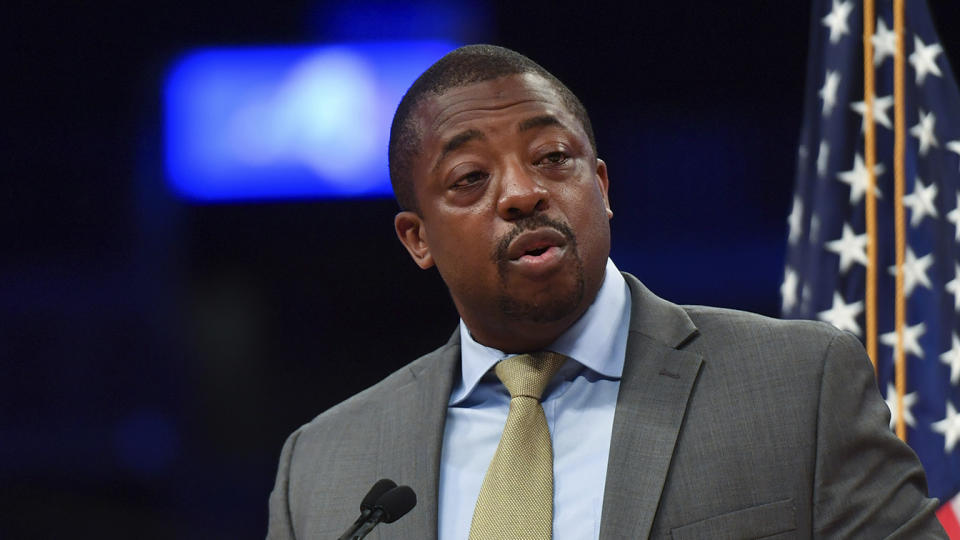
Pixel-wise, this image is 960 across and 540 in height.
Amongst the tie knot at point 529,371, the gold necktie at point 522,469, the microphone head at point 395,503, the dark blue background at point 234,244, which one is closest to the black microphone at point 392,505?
the microphone head at point 395,503

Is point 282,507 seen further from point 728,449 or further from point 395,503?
point 728,449

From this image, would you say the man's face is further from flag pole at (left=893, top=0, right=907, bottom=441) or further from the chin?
flag pole at (left=893, top=0, right=907, bottom=441)

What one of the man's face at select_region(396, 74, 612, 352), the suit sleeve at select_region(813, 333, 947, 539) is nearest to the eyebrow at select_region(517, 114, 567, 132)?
the man's face at select_region(396, 74, 612, 352)

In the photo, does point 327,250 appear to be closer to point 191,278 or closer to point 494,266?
point 191,278

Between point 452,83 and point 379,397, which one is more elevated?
point 452,83

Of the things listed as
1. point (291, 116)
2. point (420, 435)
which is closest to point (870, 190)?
point (420, 435)

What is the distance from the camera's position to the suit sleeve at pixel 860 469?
1.33 meters

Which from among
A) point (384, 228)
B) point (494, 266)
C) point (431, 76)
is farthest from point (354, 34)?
point (494, 266)

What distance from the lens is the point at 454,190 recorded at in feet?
5.18

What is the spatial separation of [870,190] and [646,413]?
4.15ft

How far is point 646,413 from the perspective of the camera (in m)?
1.46

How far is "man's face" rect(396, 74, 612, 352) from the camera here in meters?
1.50

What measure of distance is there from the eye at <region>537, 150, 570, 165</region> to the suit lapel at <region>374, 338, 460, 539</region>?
1.12 feet

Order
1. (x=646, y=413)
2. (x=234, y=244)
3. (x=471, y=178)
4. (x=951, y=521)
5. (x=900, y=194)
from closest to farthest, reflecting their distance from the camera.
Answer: (x=646, y=413), (x=471, y=178), (x=951, y=521), (x=900, y=194), (x=234, y=244)
